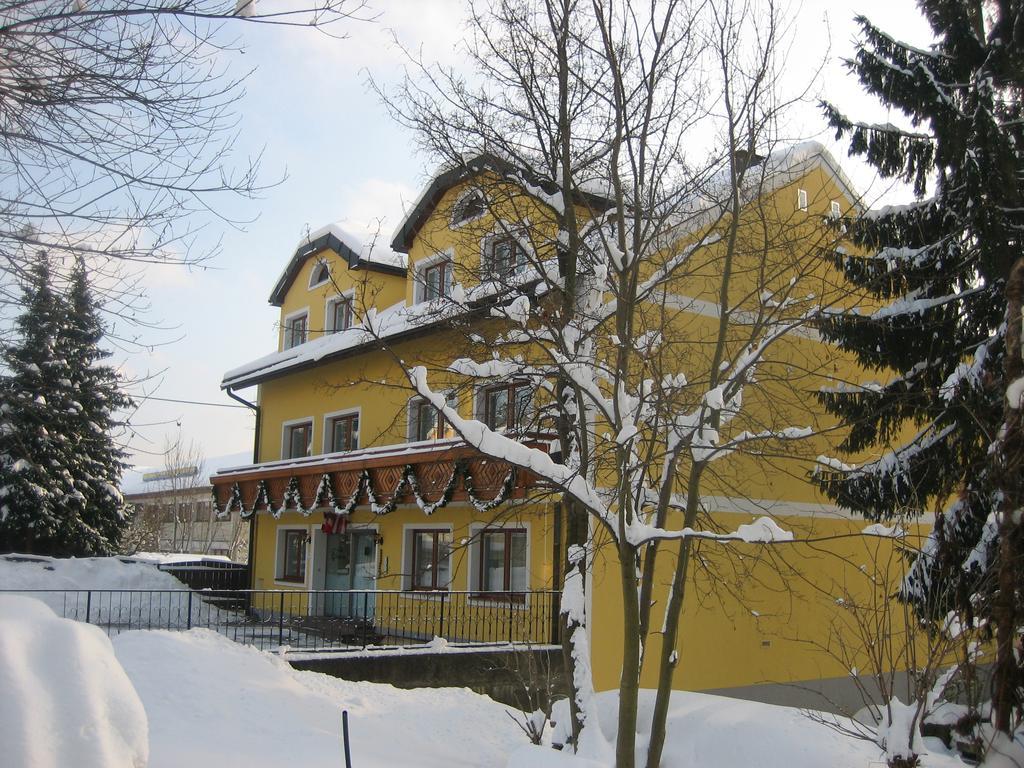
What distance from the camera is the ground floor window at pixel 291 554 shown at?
2209cm

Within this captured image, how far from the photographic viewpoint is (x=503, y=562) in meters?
16.4

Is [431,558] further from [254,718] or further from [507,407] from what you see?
[254,718]

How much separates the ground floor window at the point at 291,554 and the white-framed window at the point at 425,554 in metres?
4.65

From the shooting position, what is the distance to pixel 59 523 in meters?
25.4

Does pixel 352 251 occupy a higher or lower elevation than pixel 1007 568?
higher

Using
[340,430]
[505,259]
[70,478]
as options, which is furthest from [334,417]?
[505,259]

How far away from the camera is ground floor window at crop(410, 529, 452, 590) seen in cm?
1733

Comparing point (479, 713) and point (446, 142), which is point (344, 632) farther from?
point (446, 142)

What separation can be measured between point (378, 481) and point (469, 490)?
118 inches

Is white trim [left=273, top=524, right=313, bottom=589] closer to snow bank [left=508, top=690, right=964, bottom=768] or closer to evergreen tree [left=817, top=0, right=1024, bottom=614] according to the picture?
evergreen tree [left=817, top=0, right=1024, bottom=614]

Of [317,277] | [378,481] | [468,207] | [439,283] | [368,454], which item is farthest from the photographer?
[317,277]

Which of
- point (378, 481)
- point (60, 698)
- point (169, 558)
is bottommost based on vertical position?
point (169, 558)

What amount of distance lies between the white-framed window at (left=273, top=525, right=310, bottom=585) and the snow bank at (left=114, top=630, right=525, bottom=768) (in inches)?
384

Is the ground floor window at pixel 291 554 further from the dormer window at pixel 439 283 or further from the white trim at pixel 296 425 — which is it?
the dormer window at pixel 439 283
